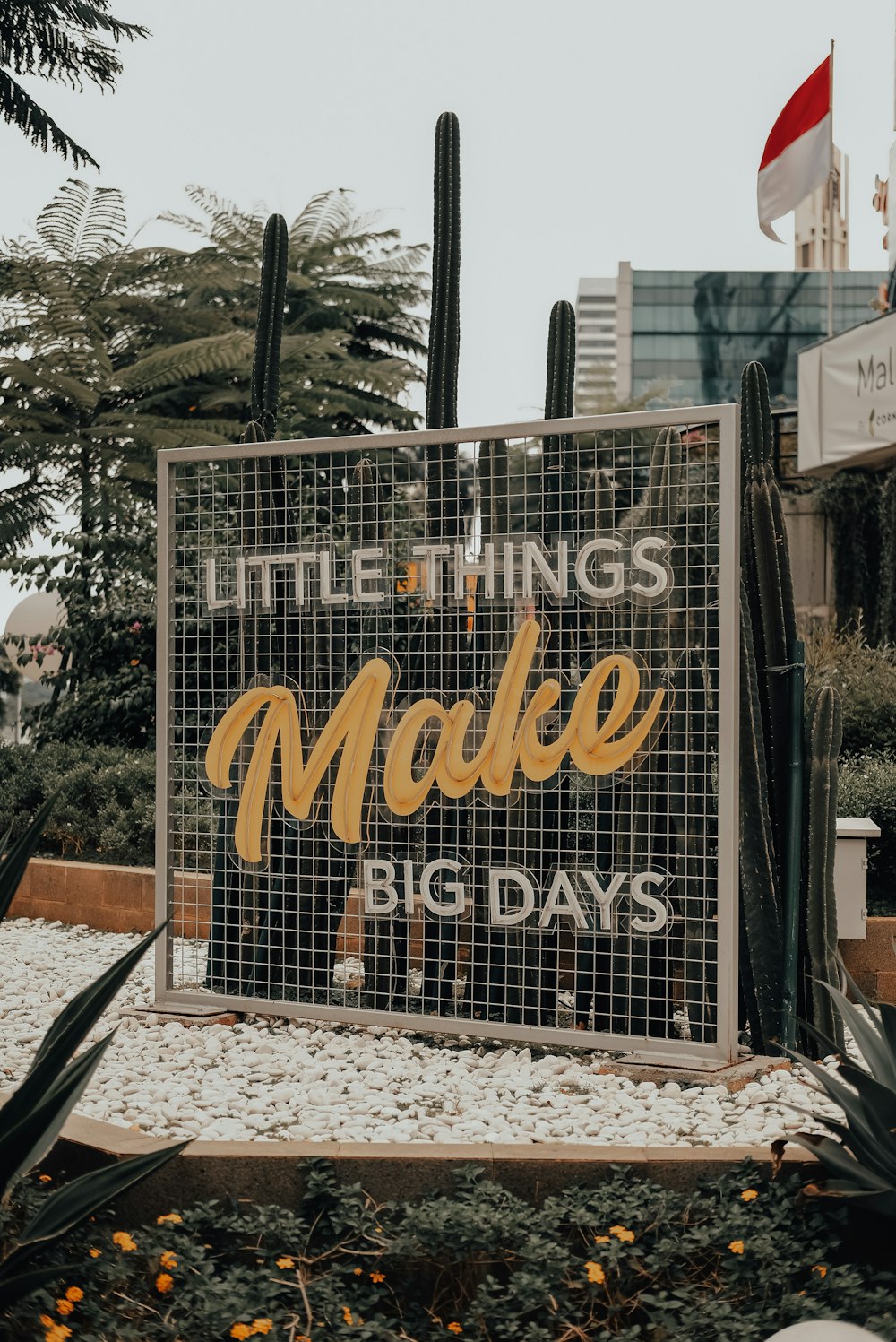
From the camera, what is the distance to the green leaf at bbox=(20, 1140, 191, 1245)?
267cm

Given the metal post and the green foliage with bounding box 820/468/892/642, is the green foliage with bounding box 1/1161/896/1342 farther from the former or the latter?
the green foliage with bounding box 820/468/892/642

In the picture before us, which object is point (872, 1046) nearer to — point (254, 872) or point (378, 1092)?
point (378, 1092)

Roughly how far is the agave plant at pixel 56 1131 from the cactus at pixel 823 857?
2.38 meters

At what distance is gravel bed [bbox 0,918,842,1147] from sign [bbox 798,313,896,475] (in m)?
9.97

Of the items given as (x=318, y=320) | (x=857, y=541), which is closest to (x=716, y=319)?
(x=318, y=320)

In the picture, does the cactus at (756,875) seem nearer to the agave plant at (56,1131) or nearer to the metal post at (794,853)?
the metal post at (794,853)

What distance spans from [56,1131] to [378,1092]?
1.58m

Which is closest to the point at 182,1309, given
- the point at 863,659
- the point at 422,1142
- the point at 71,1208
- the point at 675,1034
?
the point at 71,1208

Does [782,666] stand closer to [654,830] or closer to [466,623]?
[654,830]

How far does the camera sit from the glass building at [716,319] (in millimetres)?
73875

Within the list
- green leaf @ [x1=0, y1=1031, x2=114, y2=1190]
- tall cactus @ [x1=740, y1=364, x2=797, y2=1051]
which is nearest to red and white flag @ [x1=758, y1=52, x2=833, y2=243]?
tall cactus @ [x1=740, y1=364, x2=797, y2=1051]

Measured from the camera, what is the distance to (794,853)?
14.5 ft

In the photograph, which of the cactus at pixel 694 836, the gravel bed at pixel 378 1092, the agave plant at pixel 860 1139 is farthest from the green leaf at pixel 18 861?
the cactus at pixel 694 836

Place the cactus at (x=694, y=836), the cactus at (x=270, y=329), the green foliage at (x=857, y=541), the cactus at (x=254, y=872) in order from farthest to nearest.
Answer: the green foliage at (x=857, y=541) → the cactus at (x=270, y=329) → the cactus at (x=254, y=872) → the cactus at (x=694, y=836)
